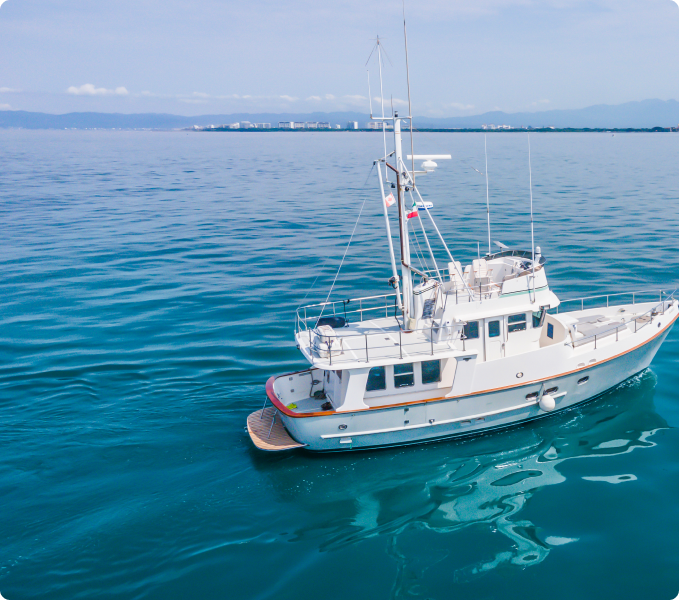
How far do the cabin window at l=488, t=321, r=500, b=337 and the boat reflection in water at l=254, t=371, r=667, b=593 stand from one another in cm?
315

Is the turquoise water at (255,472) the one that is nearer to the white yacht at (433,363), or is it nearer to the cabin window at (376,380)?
the white yacht at (433,363)

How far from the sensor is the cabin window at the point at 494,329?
54.0 ft

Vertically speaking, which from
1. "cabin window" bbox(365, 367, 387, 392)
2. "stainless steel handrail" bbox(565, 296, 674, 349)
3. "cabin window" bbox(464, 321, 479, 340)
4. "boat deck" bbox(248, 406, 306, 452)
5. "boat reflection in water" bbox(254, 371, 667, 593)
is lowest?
"boat reflection in water" bbox(254, 371, 667, 593)

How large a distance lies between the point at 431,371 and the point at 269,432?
5.07 m

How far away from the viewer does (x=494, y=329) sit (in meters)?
16.5

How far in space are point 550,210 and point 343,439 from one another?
119 ft

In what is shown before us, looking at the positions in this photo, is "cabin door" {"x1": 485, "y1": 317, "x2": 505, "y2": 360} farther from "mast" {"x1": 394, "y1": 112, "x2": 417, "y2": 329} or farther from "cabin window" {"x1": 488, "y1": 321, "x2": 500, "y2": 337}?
"mast" {"x1": 394, "y1": 112, "x2": 417, "y2": 329}

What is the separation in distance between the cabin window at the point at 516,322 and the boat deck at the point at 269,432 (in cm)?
713

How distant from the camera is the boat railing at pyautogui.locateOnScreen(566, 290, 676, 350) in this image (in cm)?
1775

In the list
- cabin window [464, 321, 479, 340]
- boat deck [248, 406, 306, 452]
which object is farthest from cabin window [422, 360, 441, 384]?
boat deck [248, 406, 306, 452]

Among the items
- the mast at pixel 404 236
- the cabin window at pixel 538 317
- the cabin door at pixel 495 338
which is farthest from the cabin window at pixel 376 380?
the cabin window at pixel 538 317

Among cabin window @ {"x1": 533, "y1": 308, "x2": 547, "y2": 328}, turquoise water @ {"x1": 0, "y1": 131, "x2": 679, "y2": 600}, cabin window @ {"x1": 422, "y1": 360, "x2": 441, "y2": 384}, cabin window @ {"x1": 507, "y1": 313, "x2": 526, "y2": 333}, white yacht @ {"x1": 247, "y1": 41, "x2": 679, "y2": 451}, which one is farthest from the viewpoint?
cabin window @ {"x1": 533, "y1": 308, "x2": 547, "y2": 328}

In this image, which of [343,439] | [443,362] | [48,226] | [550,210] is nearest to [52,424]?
[343,439]

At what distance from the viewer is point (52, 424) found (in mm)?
16984
